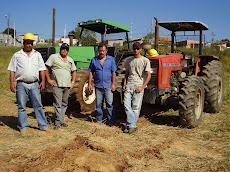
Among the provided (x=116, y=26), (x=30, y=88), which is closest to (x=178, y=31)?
(x=116, y=26)

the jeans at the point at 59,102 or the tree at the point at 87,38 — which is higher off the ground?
the tree at the point at 87,38

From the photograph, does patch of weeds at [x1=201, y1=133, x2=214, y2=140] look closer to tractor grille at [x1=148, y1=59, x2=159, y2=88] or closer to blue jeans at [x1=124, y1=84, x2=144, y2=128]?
blue jeans at [x1=124, y1=84, x2=144, y2=128]

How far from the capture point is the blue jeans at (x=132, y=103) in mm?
4957

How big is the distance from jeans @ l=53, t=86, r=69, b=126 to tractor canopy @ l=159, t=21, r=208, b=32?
3391mm

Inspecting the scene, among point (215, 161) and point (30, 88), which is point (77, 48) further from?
point (215, 161)

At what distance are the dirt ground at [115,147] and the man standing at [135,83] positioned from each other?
325 mm

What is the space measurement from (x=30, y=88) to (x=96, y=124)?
1.58m

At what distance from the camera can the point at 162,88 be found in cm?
546

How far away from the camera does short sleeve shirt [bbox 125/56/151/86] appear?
4.90 metres

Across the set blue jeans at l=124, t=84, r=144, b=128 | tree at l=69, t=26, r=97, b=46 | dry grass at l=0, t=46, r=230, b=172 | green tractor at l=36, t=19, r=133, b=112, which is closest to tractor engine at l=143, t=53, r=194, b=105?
blue jeans at l=124, t=84, r=144, b=128

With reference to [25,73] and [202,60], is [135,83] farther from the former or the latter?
[202,60]

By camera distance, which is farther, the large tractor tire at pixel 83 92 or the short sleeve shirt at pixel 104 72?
the large tractor tire at pixel 83 92

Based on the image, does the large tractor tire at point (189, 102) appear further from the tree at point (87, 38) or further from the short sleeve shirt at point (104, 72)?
the tree at point (87, 38)

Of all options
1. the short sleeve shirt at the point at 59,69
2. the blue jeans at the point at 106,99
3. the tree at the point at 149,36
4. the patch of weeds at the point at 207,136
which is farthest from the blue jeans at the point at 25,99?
the tree at the point at 149,36
